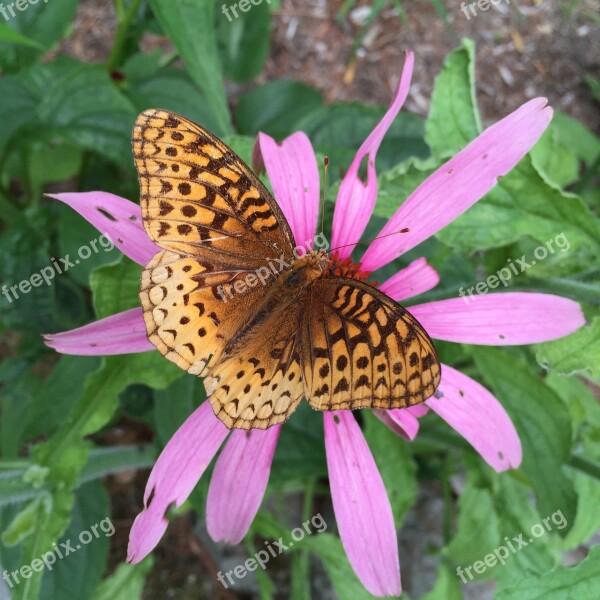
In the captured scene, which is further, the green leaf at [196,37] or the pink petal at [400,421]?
the green leaf at [196,37]

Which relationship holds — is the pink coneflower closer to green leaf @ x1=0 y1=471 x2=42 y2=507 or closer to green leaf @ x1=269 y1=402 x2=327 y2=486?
green leaf @ x1=0 y1=471 x2=42 y2=507

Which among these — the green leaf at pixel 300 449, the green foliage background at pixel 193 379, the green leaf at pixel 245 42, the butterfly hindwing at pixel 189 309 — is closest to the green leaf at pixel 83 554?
the green foliage background at pixel 193 379

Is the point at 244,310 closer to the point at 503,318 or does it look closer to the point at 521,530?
the point at 503,318

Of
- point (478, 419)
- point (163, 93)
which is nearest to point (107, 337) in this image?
point (478, 419)

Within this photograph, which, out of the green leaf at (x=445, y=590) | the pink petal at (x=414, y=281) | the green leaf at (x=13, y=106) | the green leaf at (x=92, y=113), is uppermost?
the green leaf at (x=13, y=106)

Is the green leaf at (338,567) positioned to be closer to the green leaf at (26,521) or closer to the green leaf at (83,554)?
the green leaf at (83,554)
